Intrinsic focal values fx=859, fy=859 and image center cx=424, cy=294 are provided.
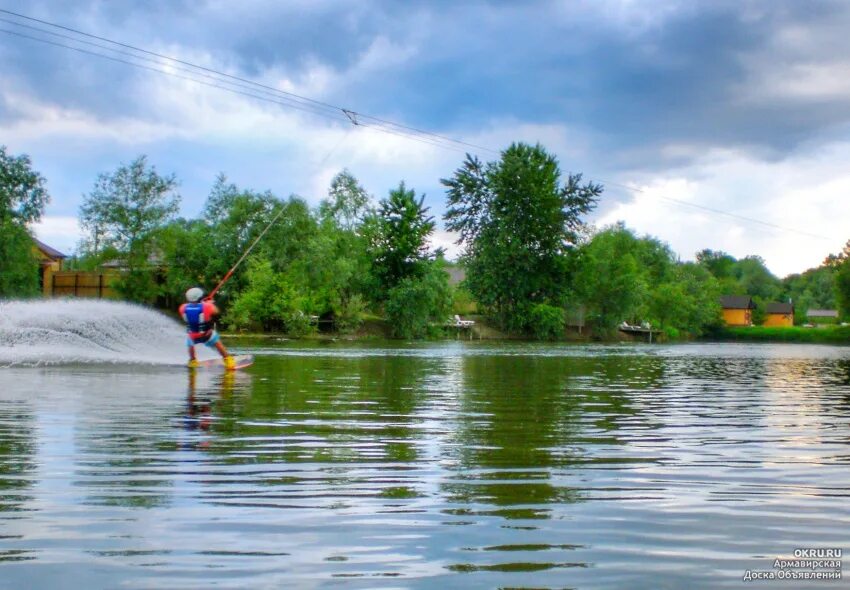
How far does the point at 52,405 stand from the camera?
11500mm

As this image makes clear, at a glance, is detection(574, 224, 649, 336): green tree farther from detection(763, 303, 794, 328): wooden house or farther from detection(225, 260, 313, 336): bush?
detection(763, 303, 794, 328): wooden house

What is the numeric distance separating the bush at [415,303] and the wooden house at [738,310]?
84.9 meters

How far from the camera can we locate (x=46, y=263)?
77625 millimetres

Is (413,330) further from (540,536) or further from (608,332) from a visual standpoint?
(540,536)

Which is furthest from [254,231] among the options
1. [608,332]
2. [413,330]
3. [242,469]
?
[242,469]

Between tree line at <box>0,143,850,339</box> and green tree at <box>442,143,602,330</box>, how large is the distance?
4.5 inches

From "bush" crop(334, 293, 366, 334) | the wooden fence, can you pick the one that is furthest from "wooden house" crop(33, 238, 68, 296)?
"bush" crop(334, 293, 366, 334)

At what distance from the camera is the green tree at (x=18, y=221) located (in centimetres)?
5809

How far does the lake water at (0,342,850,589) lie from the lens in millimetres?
4363

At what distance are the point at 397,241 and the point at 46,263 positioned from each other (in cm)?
3179

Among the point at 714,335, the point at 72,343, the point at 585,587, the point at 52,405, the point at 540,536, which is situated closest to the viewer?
the point at 585,587

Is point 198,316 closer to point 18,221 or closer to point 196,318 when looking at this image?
point 196,318

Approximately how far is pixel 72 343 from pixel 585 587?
818 inches

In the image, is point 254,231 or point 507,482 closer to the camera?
point 507,482
